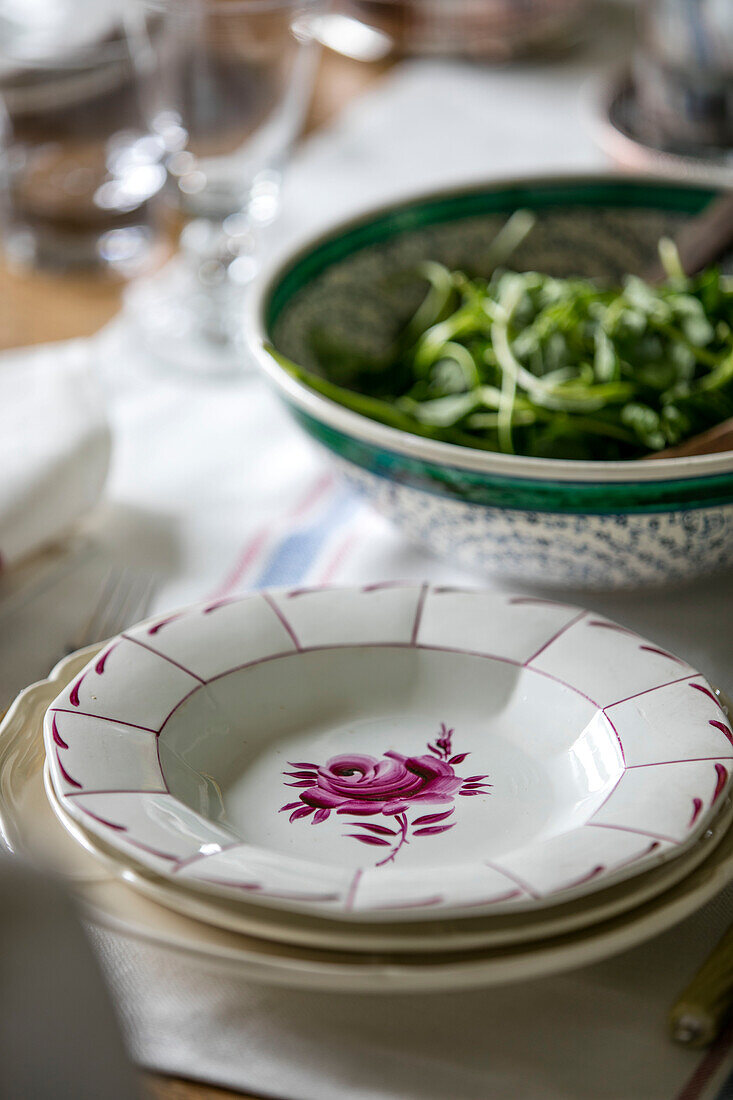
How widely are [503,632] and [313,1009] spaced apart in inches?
6.2

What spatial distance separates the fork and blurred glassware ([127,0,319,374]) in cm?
26

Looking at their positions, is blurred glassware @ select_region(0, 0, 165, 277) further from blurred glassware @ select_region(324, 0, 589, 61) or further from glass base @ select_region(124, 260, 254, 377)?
blurred glassware @ select_region(324, 0, 589, 61)

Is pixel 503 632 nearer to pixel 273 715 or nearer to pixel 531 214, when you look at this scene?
pixel 273 715

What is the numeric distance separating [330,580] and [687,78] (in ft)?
2.10

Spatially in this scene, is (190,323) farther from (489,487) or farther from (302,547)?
A: (489,487)

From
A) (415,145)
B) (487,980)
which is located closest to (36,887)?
(487,980)

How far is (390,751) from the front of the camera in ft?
1.37

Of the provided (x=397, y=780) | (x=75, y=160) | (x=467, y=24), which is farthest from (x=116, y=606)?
(x=467, y=24)

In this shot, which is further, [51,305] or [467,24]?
[467,24]

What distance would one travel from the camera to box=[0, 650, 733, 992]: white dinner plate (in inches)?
12.1

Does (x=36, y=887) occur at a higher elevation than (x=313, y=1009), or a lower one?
higher

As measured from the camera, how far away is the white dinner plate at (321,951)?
0.31 meters

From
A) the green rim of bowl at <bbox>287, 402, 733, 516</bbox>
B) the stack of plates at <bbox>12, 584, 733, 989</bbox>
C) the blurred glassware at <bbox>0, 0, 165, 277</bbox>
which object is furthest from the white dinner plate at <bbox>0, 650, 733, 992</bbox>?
the blurred glassware at <bbox>0, 0, 165, 277</bbox>

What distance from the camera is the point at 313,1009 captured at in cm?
36
